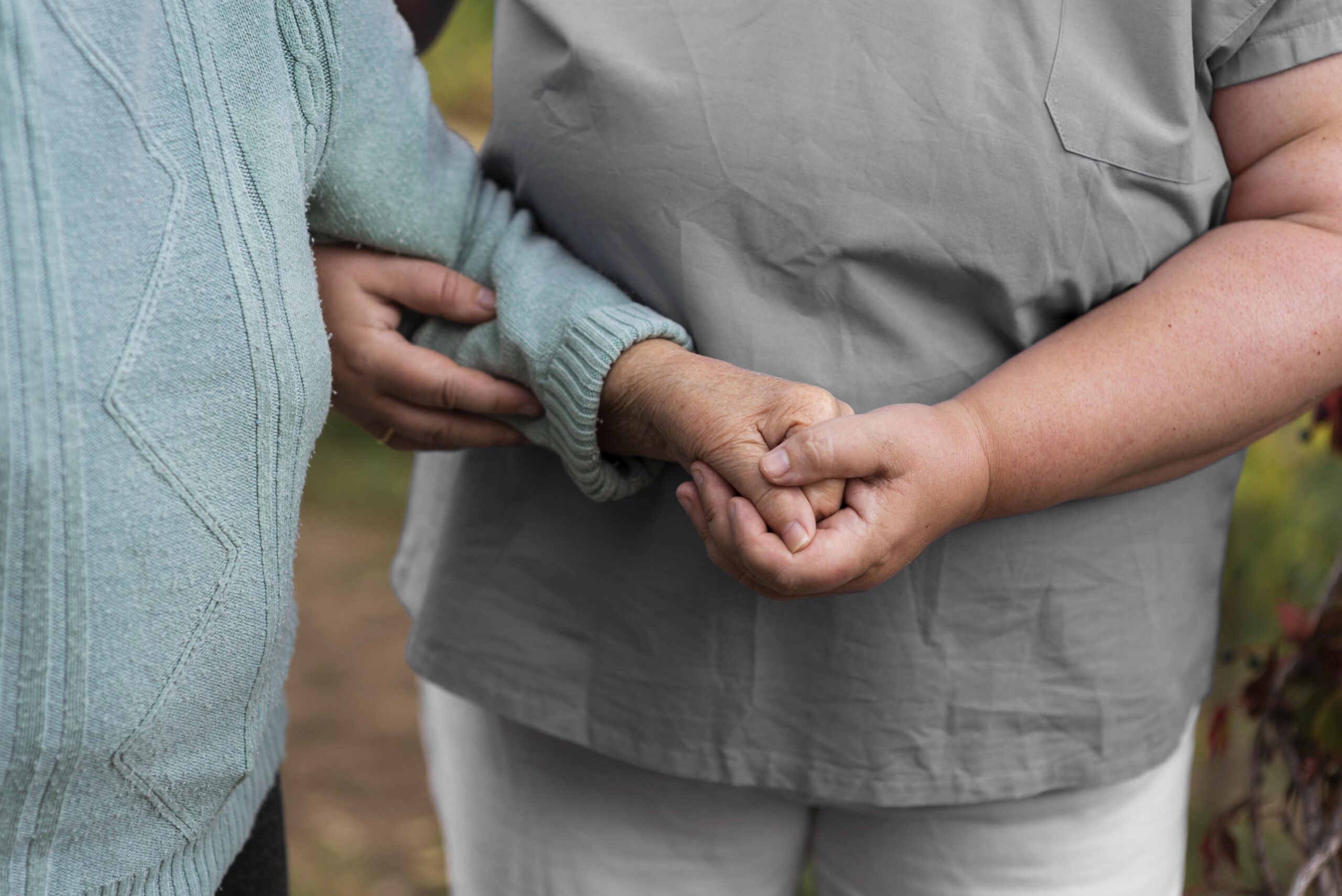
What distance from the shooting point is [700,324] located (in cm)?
90

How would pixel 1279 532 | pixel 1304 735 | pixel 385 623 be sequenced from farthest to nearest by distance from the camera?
pixel 385 623, pixel 1279 532, pixel 1304 735

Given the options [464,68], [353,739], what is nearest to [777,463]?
[353,739]

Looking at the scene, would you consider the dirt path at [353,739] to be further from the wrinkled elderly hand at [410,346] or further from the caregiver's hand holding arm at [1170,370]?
the caregiver's hand holding arm at [1170,370]

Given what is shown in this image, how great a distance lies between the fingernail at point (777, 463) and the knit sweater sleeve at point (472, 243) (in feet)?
0.53

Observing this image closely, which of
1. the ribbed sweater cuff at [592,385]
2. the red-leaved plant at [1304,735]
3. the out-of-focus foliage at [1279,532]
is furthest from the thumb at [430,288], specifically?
the out-of-focus foliage at [1279,532]

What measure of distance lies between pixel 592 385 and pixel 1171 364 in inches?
17.1

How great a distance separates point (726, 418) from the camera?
0.82 metres

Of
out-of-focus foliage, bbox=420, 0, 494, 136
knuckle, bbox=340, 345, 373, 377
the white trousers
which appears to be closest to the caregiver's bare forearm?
the white trousers

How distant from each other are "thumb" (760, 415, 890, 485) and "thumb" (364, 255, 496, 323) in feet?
1.09

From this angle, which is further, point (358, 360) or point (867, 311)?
point (358, 360)

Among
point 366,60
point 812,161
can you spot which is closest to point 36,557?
point 366,60

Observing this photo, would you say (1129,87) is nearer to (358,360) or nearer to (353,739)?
(358,360)

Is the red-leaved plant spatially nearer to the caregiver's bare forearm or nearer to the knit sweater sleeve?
the caregiver's bare forearm

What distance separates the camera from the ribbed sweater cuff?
0.88m
